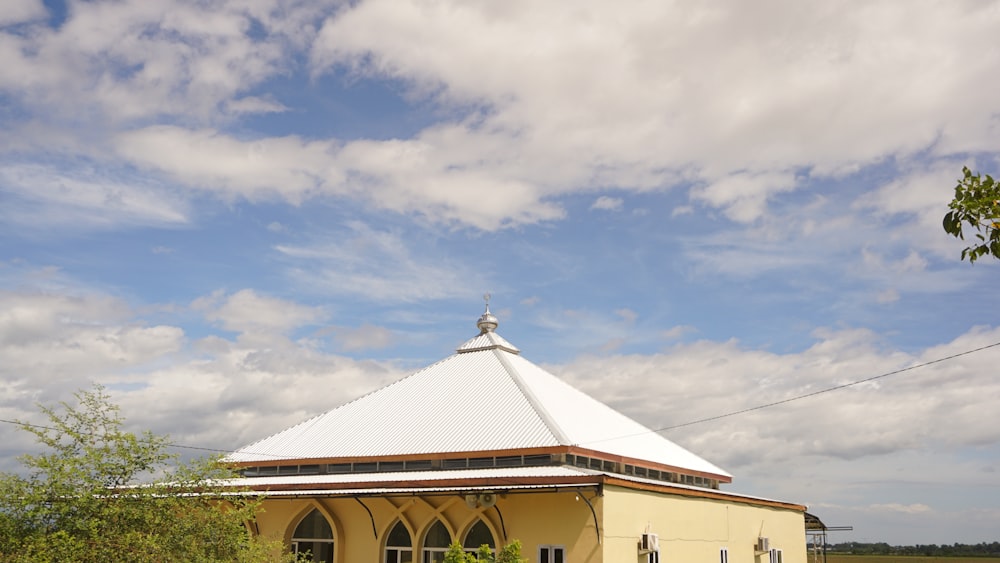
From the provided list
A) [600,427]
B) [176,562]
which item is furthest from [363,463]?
[176,562]

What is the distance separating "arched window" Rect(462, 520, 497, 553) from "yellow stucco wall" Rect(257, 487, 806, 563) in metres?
0.18

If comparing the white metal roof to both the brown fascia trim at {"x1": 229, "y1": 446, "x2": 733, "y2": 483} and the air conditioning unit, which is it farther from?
the air conditioning unit

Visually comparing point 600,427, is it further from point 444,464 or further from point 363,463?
point 363,463

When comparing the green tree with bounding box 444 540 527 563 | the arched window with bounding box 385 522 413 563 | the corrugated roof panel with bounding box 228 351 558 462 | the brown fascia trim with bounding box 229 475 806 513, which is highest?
the corrugated roof panel with bounding box 228 351 558 462

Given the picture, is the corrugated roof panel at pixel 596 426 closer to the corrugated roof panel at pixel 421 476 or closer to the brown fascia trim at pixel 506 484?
the corrugated roof panel at pixel 421 476

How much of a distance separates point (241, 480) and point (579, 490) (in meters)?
12.5

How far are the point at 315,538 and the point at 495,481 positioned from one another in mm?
6601

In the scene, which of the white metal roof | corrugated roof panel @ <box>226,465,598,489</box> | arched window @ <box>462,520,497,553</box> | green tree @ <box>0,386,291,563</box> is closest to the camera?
green tree @ <box>0,386,291,563</box>

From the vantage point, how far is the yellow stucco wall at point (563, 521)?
20.0 meters

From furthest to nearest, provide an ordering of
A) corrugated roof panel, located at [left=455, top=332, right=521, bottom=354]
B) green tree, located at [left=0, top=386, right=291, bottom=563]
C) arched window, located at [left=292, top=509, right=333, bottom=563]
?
corrugated roof panel, located at [left=455, top=332, right=521, bottom=354] < arched window, located at [left=292, top=509, right=333, bottom=563] < green tree, located at [left=0, top=386, right=291, bottom=563]

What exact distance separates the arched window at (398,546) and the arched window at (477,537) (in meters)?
1.64

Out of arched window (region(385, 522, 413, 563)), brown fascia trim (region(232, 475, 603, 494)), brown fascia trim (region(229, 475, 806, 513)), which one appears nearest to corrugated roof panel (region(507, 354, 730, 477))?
brown fascia trim (region(229, 475, 806, 513))

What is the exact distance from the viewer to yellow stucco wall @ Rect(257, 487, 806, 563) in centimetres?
1998

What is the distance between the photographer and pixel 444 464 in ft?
80.3
